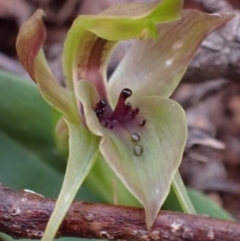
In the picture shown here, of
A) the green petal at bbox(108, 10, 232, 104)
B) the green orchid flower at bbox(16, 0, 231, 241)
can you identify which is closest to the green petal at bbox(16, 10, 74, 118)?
the green orchid flower at bbox(16, 0, 231, 241)

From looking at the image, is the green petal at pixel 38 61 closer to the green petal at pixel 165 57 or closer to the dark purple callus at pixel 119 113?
the dark purple callus at pixel 119 113

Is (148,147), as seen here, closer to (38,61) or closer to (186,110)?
(38,61)

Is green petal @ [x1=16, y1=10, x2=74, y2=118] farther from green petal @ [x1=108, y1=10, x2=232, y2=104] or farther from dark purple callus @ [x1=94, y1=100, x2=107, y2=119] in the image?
green petal @ [x1=108, y1=10, x2=232, y2=104]

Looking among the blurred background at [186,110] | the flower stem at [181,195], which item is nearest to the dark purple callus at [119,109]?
the flower stem at [181,195]

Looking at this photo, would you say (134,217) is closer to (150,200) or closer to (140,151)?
(150,200)

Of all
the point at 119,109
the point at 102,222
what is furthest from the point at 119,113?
the point at 102,222

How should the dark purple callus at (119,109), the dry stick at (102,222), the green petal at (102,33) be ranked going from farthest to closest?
1. the dark purple callus at (119,109)
2. the green petal at (102,33)
3. the dry stick at (102,222)

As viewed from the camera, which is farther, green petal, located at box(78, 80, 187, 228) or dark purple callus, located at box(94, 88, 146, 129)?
dark purple callus, located at box(94, 88, 146, 129)

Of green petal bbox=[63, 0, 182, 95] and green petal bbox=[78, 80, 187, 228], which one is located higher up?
green petal bbox=[63, 0, 182, 95]
